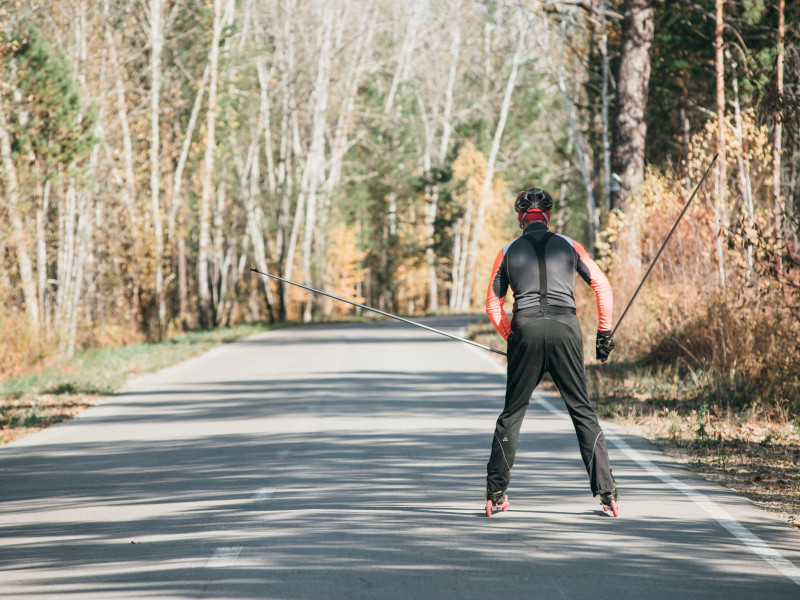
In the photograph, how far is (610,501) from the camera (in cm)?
726

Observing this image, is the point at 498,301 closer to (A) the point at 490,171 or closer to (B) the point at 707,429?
(B) the point at 707,429

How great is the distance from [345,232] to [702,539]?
199ft

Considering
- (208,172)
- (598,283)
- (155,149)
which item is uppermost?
(155,149)

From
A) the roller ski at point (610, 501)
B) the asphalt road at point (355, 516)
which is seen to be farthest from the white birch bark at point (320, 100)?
the roller ski at point (610, 501)

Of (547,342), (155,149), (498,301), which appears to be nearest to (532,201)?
(498,301)

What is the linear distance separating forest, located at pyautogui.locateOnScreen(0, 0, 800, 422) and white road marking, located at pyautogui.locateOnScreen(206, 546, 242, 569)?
22.8 feet

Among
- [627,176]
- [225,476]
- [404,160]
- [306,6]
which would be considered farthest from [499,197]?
[225,476]

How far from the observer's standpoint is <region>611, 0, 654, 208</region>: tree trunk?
70.3 ft

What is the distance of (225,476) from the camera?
923 centimetres

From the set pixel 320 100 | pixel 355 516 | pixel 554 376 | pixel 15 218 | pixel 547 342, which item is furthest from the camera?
pixel 320 100

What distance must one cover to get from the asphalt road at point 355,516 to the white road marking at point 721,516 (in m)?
0.02

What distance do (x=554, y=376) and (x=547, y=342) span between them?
0.89 ft

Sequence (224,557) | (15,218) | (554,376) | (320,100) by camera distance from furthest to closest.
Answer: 1. (320,100)
2. (15,218)
3. (554,376)
4. (224,557)

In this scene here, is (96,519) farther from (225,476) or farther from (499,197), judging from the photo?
(499,197)
